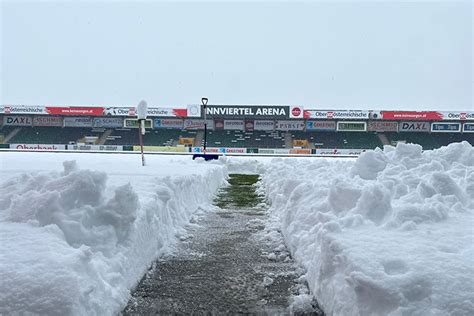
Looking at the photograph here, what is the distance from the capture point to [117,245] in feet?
13.5

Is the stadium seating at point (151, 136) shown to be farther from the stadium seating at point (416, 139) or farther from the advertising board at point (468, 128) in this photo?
the advertising board at point (468, 128)

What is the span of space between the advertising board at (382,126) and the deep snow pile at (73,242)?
44696mm

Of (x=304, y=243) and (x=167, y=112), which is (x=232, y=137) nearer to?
(x=167, y=112)

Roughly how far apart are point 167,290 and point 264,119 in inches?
1729

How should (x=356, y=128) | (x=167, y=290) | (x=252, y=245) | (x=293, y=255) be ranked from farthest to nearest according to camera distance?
(x=356, y=128)
(x=252, y=245)
(x=293, y=255)
(x=167, y=290)

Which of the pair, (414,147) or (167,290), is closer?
(167,290)

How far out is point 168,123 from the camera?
4788 centimetres

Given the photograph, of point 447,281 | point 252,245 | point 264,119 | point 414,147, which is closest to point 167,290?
point 252,245

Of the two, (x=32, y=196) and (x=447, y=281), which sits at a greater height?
(x=32, y=196)

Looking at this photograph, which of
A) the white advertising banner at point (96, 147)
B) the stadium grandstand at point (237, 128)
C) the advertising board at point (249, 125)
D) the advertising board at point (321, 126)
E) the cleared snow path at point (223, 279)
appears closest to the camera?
the cleared snow path at point (223, 279)

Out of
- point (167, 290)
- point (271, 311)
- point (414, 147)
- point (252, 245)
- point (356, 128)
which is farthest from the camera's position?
point (356, 128)

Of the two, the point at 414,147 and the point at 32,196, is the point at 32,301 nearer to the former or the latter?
the point at 32,196

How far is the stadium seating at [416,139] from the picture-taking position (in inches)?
1756

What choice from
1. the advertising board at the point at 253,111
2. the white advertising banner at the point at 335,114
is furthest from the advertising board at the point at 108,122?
the white advertising banner at the point at 335,114
